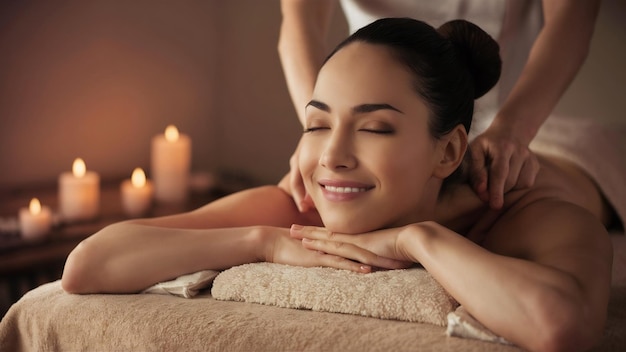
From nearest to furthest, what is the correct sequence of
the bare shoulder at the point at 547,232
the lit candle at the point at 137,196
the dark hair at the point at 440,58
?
the bare shoulder at the point at 547,232, the dark hair at the point at 440,58, the lit candle at the point at 137,196

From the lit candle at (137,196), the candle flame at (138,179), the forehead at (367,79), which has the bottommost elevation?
the lit candle at (137,196)

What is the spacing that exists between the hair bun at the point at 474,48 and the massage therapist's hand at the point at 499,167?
12cm

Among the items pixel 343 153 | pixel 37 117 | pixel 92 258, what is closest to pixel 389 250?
pixel 343 153

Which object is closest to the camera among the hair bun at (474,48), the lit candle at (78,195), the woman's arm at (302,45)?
the hair bun at (474,48)

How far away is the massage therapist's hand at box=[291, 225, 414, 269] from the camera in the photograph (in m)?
1.18

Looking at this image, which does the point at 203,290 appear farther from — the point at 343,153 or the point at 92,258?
the point at 343,153

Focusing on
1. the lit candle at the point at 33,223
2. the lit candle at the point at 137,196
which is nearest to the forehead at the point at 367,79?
the lit candle at the point at 33,223

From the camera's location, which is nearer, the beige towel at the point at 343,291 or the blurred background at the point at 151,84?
the beige towel at the point at 343,291

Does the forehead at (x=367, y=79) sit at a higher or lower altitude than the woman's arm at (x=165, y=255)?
higher

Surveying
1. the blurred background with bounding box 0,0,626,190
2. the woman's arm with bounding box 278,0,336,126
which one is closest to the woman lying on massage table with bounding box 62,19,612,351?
the woman's arm with bounding box 278,0,336,126

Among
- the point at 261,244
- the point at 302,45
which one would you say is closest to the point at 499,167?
the point at 261,244

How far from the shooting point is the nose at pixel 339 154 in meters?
1.18

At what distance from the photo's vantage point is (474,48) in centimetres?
134

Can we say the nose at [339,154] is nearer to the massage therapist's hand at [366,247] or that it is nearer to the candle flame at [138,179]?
the massage therapist's hand at [366,247]
